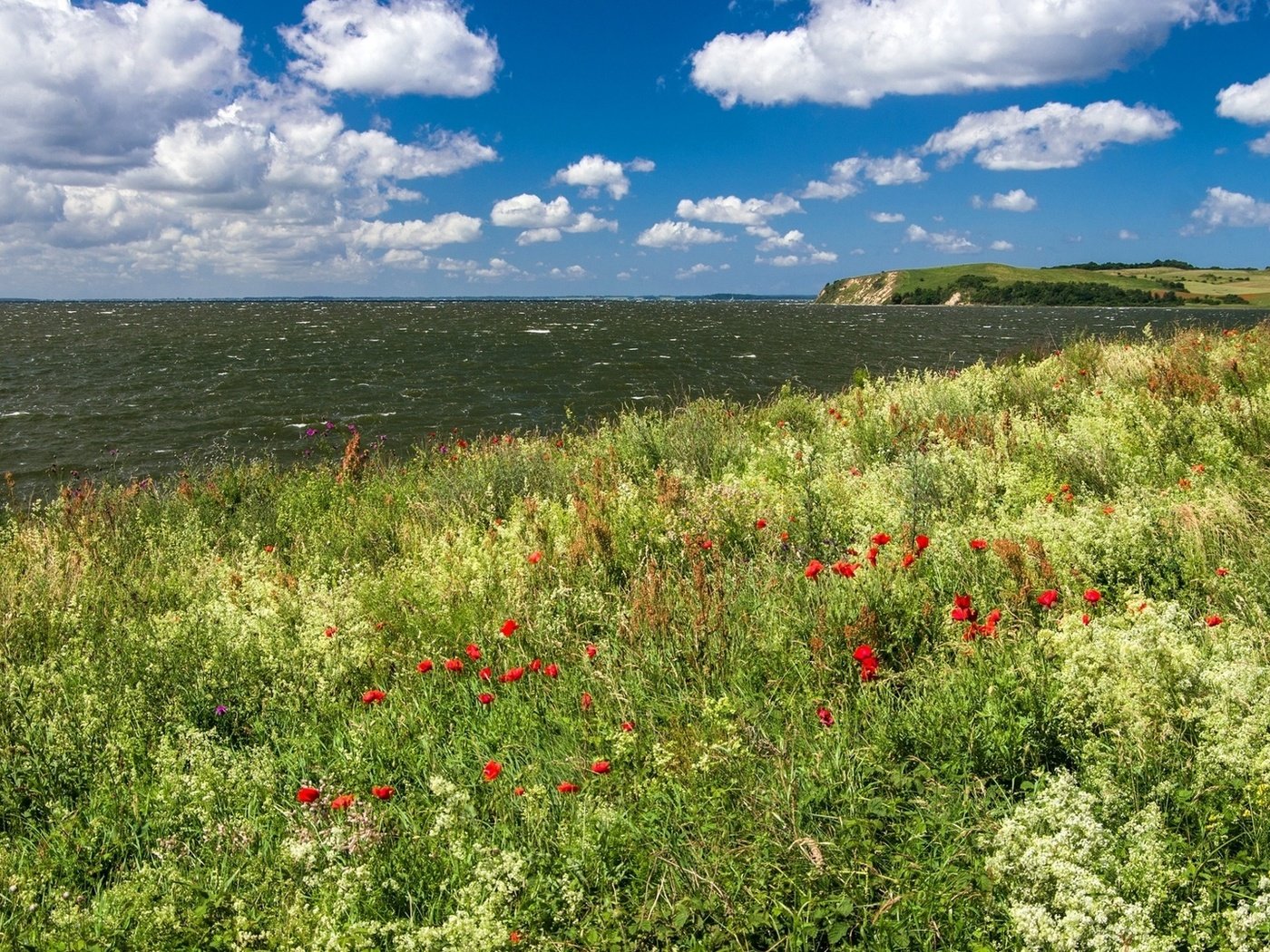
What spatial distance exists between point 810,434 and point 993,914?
7.96 m

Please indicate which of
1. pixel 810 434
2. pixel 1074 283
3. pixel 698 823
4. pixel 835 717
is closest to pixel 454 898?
pixel 698 823

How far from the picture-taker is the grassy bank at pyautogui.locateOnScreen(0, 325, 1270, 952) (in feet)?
8.41

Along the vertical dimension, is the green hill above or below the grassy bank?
above

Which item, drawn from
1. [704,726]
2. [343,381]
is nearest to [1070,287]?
[343,381]

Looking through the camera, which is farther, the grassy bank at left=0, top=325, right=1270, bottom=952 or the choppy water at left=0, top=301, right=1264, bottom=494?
the choppy water at left=0, top=301, right=1264, bottom=494

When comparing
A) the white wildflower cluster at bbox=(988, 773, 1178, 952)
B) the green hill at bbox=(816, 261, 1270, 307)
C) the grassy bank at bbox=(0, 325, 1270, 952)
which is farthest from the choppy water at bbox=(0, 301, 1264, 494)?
the green hill at bbox=(816, 261, 1270, 307)

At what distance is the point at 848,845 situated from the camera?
8.89 ft

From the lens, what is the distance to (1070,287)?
502 feet

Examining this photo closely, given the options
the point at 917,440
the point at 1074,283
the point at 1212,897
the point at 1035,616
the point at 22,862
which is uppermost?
the point at 1074,283

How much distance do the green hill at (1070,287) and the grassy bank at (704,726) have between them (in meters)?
155

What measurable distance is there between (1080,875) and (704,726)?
1.61 metres

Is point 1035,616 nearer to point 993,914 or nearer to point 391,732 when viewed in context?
point 993,914

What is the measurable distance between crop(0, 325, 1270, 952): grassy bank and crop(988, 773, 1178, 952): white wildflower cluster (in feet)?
0.05

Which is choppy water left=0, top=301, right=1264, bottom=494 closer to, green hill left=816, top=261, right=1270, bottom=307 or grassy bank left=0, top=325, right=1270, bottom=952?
grassy bank left=0, top=325, right=1270, bottom=952
